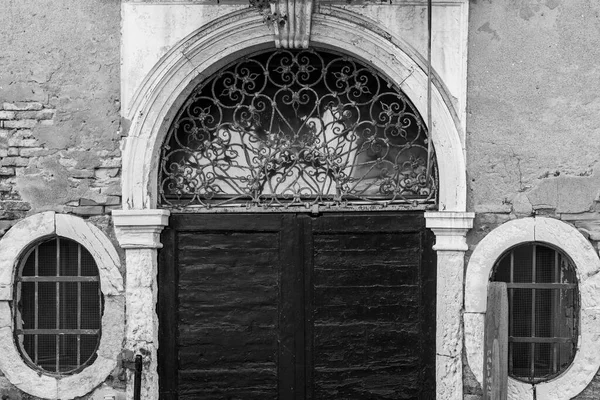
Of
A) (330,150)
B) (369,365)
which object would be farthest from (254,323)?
(330,150)

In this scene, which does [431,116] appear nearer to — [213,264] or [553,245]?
[553,245]

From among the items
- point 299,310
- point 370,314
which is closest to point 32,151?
point 299,310

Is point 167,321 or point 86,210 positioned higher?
point 86,210

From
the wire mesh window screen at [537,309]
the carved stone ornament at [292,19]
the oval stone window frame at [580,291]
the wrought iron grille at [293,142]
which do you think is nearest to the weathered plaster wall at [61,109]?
the wrought iron grille at [293,142]

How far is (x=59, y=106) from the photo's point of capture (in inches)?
207

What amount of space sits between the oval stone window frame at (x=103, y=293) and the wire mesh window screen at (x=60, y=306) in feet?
0.39

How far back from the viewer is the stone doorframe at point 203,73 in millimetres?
5152

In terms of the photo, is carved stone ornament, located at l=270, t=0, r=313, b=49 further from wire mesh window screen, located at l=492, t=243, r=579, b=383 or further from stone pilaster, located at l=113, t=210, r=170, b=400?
wire mesh window screen, located at l=492, t=243, r=579, b=383

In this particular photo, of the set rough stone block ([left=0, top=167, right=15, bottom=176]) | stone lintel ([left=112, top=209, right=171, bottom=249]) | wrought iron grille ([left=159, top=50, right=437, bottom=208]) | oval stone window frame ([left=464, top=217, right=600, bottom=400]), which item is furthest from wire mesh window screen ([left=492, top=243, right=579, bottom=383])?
rough stone block ([left=0, top=167, right=15, bottom=176])

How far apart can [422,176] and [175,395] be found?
2155 mm

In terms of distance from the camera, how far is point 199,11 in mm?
5172

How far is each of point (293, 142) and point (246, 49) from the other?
2.22ft

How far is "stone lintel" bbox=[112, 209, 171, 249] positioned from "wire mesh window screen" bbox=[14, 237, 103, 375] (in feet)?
1.02

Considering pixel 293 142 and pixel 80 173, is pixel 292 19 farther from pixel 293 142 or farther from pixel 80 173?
pixel 80 173
